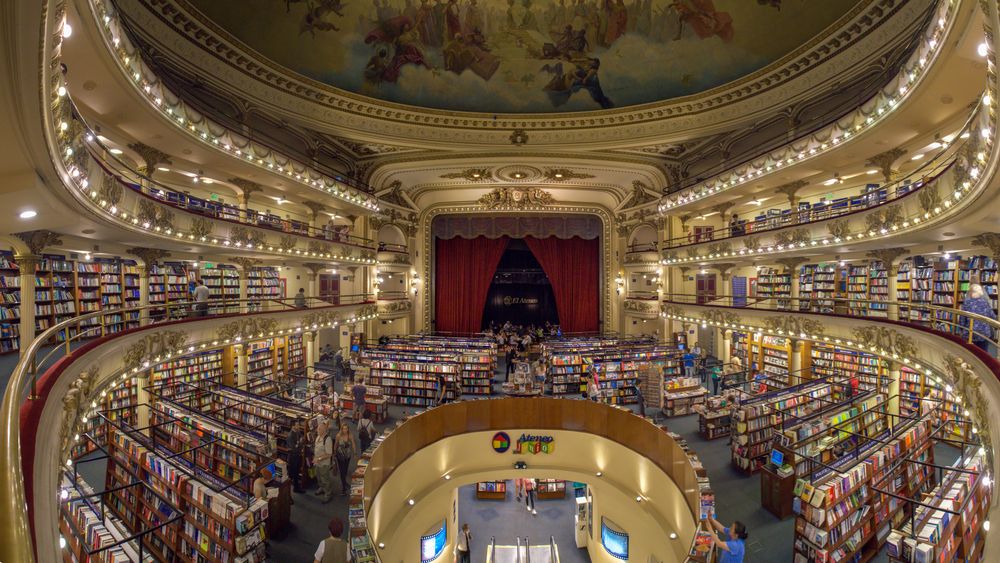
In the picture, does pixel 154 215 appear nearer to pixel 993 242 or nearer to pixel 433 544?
pixel 433 544

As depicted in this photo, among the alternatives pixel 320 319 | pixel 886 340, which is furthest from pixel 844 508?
pixel 320 319

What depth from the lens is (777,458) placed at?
6.48 meters

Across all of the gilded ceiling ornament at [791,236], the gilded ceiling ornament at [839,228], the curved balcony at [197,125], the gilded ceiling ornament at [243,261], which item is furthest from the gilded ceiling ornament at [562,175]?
the gilded ceiling ornament at [243,261]

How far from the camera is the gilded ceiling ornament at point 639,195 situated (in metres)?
16.9

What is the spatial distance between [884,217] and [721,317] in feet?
17.8

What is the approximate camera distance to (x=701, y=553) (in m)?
4.95

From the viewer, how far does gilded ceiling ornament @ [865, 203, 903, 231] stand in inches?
273

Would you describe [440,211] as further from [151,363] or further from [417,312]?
[151,363]

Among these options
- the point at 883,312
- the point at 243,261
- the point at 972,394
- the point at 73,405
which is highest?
the point at 243,261

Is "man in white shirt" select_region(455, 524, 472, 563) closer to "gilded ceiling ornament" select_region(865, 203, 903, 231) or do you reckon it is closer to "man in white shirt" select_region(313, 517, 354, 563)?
"man in white shirt" select_region(313, 517, 354, 563)

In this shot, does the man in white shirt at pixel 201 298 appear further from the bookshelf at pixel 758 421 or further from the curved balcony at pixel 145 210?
the bookshelf at pixel 758 421

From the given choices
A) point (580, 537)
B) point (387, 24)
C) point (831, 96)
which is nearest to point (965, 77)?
point (831, 96)

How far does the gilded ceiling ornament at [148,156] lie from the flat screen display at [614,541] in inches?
528

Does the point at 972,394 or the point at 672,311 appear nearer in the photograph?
the point at 972,394
